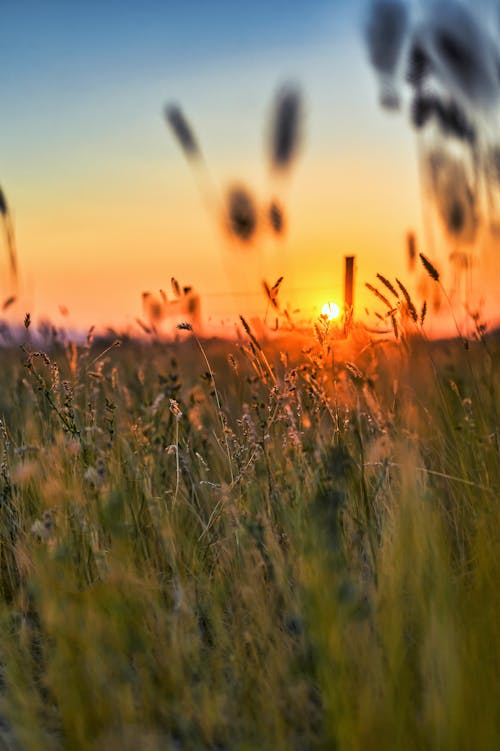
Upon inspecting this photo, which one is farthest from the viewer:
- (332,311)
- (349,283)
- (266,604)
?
(349,283)

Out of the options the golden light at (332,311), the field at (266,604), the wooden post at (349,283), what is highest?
the wooden post at (349,283)

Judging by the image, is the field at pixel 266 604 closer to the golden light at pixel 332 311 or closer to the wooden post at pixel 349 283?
the golden light at pixel 332 311

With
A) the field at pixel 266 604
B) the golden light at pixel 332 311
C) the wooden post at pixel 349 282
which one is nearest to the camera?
the field at pixel 266 604

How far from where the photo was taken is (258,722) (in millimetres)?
1523

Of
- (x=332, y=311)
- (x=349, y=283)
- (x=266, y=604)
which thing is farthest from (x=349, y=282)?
(x=266, y=604)

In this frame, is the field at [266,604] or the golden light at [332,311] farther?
the golden light at [332,311]

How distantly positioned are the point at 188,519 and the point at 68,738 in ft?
3.88

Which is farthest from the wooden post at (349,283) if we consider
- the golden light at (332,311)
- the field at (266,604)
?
the field at (266,604)

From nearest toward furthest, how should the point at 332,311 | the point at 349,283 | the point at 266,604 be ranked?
the point at 266,604 → the point at 332,311 → the point at 349,283

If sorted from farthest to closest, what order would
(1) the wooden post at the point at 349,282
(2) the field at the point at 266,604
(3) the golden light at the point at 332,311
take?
(1) the wooden post at the point at 349,282, (3) the golden light at the point at 332,311, (2) the field at the point at 266,604

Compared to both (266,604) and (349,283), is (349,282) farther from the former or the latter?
(266,604)

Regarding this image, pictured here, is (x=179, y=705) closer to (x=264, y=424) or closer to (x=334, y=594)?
(x=334, y=594)

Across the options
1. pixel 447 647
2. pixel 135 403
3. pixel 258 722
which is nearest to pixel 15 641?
pixel 258 722

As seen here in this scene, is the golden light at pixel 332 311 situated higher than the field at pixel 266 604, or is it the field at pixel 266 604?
the golden light at pixel 332 311
